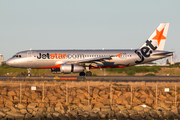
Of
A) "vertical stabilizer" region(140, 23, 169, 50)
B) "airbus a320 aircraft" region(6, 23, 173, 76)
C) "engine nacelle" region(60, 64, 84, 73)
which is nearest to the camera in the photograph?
"engine nacelle" region(60, 64, 84, 73)

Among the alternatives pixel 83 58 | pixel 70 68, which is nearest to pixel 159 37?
pixel 83 58

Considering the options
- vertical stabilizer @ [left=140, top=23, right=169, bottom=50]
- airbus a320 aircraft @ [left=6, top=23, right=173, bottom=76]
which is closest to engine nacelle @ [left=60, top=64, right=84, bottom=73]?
airbus a320 aircraft @ [left=6, top=23, right=173, bottom=76]

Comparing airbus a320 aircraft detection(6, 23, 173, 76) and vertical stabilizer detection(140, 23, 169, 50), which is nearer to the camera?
airbus a320 aircraft detection(6, 23, 173, 76)

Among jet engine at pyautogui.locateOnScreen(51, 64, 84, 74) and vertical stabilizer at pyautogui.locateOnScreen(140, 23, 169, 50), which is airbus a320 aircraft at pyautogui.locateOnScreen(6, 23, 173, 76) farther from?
jet engine at pyautogui.locateOnScreen(51, 64, 84, 74)

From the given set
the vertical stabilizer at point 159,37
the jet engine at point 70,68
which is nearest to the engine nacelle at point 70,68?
the jet engine at point 70,68

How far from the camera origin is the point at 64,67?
34.1 metres

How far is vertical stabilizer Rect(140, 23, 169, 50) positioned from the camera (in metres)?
39.9

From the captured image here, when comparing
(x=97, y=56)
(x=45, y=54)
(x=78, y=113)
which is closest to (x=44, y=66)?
(x=45, y=54)

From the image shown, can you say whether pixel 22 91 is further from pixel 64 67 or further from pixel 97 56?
pixel 97 56

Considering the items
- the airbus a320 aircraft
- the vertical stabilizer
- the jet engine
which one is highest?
the vertical stabilizer

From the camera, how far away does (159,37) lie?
131ft

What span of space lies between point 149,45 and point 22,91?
77.0 feet

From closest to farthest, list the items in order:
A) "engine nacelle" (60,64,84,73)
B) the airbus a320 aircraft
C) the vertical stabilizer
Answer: "engine nacelle" (60,64,84,73)
the airbus a320 aircraft
the vertical stabilizer

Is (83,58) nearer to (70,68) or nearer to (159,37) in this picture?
(70,68)
